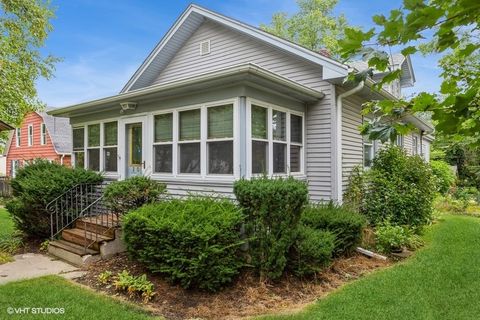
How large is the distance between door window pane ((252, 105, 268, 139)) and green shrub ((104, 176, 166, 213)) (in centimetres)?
233

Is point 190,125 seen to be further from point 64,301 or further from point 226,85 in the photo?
point 64,301

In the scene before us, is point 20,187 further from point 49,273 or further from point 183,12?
point 183,12

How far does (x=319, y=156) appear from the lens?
771 centimetres

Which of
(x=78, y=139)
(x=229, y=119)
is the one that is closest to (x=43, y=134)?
(x=78, y=139)

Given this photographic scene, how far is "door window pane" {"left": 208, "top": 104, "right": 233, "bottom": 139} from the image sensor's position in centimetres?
638

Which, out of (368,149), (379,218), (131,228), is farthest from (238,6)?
(131,228)

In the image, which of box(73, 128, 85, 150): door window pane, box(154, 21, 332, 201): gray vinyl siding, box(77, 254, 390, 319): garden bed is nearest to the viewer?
box(77, 254, 390, 319): garden bed

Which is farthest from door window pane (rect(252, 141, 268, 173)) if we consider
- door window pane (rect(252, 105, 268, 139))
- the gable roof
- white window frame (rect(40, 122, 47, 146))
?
white window frame (rect(40, 122, 47, 146))

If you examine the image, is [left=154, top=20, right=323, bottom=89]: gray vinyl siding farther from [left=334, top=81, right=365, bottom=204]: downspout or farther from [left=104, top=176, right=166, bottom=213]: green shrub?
[left=104, top=176, right=166, bottom=213]: green shrub

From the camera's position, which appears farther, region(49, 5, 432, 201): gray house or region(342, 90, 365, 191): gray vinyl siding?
region(342, 90, 365, 191): gray vinyl siding

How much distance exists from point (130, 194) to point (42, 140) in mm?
19048

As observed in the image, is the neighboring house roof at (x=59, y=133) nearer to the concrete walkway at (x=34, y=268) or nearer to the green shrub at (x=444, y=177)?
the concrete walkway at (x=34, y=268)

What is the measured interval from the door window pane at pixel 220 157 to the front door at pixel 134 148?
7.65ft

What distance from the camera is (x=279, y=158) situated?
7.09 m
